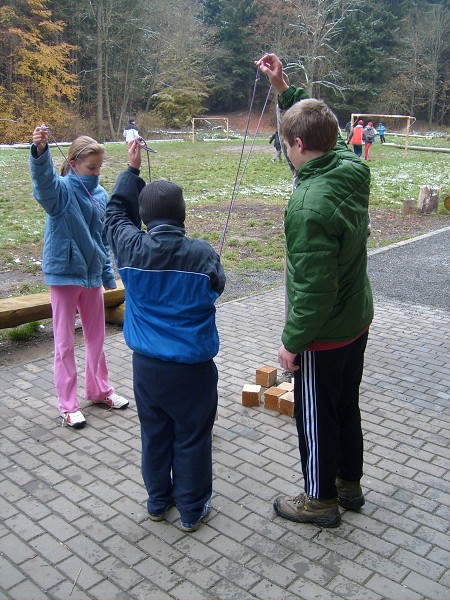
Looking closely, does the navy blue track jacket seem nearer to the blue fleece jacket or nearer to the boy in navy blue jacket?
the boy in navy blue jacket

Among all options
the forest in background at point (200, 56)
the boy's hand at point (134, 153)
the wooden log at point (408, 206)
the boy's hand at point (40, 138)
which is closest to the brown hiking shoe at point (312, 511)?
the boy's hand at point (134, 153)

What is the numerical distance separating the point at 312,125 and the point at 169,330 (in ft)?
3.67

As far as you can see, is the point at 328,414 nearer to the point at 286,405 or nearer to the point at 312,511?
the point at 312,511

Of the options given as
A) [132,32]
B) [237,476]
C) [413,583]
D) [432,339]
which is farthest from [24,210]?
[132,32]

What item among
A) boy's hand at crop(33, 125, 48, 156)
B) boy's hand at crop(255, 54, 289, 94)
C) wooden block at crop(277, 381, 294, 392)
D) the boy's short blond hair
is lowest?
wooden block at crop(277, 381, 294, 392)

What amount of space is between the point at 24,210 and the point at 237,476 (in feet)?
33.8

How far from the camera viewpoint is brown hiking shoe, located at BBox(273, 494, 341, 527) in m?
3.14

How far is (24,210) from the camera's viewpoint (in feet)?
41.4

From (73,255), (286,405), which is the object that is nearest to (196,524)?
(286,405)

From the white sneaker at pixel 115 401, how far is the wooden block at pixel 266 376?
3.31 feet

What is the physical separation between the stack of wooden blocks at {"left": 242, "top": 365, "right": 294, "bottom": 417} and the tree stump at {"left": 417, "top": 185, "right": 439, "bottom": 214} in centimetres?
1040

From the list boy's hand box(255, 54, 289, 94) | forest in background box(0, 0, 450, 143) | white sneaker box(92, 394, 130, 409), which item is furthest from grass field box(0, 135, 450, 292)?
forest in background box(0, 0, 450, 143)

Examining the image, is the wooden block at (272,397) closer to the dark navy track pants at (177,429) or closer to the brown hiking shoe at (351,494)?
the brown hiking shoe at (351,494)

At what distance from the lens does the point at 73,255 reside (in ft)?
13.2
